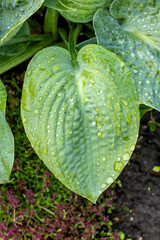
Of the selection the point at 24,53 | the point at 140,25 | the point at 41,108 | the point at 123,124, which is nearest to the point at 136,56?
the point at 140,25

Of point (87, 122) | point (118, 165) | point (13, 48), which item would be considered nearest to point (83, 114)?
point (87, 122)

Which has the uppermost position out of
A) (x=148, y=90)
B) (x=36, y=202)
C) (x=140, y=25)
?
(x=140, y=25)

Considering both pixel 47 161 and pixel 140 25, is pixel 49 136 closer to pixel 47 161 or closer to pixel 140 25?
pixel 47 161

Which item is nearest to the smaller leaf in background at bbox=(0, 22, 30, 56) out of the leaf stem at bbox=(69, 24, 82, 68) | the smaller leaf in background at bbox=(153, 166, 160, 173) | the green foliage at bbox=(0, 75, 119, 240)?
the leaf stem at bbox=(69, 24, 82, 68)

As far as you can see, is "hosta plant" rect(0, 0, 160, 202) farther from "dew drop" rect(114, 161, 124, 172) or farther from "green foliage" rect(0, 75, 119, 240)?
"green foliage" rect(0, 75, 119, 240)

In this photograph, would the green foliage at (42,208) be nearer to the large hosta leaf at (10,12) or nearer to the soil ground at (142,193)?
the soil ground at (142,193)

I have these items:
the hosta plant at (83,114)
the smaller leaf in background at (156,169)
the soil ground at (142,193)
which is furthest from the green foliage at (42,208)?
the hosta plant at (83,114)
